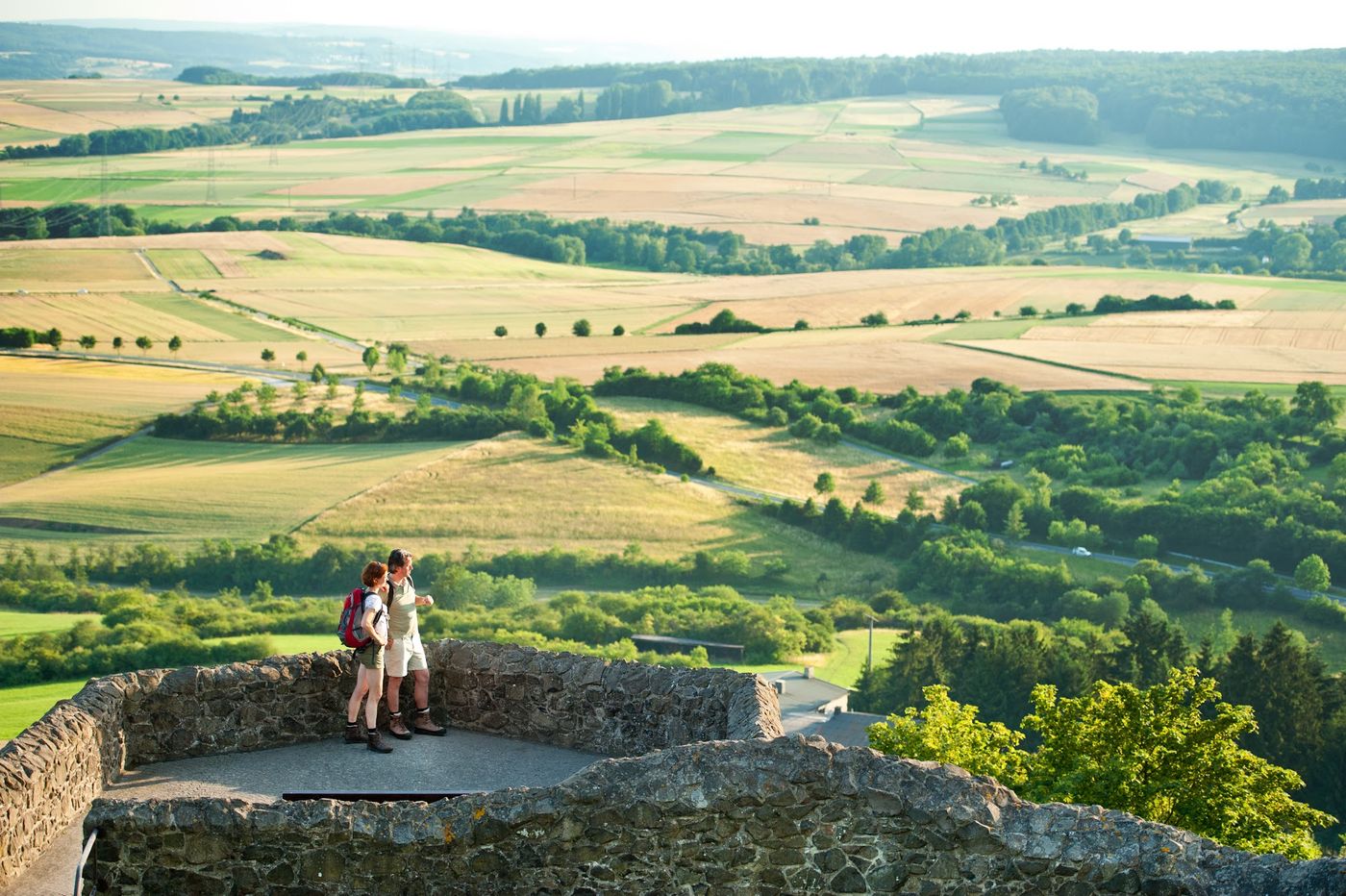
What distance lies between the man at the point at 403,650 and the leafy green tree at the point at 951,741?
385 inches

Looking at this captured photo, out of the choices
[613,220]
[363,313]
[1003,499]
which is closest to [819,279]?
[613,220]

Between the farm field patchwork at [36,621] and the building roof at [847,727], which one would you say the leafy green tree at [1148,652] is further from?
the farm field patchwork at [36,621]

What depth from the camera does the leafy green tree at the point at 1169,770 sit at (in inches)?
759

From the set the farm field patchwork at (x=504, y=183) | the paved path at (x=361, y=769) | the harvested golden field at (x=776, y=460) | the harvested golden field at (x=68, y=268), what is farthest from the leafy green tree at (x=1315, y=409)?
the paved path at (x=361, y=769)

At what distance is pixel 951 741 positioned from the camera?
886 inches

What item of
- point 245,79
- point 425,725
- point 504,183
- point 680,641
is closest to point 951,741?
point 425,725

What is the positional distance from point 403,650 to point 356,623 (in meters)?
0.50

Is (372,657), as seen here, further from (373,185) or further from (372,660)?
(373,185)

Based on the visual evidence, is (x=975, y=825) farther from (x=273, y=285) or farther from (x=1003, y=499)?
(x=273, y=285)

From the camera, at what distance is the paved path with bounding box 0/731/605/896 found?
12.2 metres

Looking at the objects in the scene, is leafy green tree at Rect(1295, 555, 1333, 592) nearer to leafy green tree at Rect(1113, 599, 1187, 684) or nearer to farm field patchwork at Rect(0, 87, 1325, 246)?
leafy green tree at Rect(1113, 599, 1187, 684)

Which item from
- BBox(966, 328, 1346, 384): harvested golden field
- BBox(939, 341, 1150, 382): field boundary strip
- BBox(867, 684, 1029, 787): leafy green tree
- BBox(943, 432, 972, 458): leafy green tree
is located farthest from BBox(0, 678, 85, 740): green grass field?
BBox(966, 328, 1346, 384): harvested golden field

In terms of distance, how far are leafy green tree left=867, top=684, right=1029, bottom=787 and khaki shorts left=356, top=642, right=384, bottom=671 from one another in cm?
1036

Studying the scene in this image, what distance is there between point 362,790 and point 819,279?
122 m
